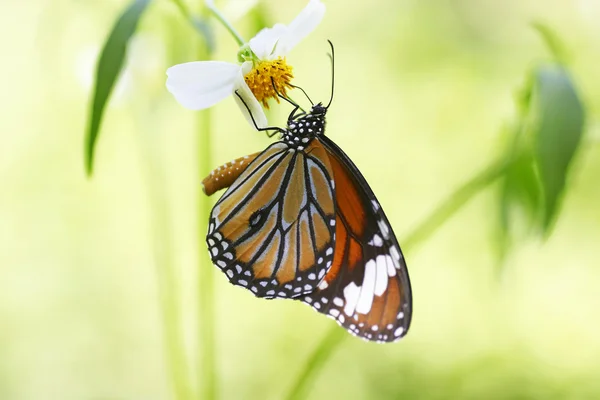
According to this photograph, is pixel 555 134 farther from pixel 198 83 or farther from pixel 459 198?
pixel 198 83

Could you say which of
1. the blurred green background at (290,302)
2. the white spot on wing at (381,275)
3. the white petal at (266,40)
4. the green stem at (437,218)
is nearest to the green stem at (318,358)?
the green stem at (437,218)

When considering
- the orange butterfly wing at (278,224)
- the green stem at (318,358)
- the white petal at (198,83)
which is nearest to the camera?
the white petal at (198,83)

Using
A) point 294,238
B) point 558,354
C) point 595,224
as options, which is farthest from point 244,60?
point 595,224

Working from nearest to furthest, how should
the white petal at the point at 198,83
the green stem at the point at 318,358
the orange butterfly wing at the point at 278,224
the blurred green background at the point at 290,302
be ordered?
the white petal at the point at 198,83
the orange butterfly wing at the point at 278,224
the green stem at the point at 318,358
the blurred green background at the point at 290,302

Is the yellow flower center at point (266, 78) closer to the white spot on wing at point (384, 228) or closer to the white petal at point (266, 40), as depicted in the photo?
the white petal at point (266, 40)

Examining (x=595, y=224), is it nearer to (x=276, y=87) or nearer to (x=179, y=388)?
(x=179, y=388)

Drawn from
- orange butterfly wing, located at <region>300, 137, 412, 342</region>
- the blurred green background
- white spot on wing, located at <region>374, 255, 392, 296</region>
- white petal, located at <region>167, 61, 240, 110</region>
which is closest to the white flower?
white petal, located at <region>167, 61, 240, 110</region>
